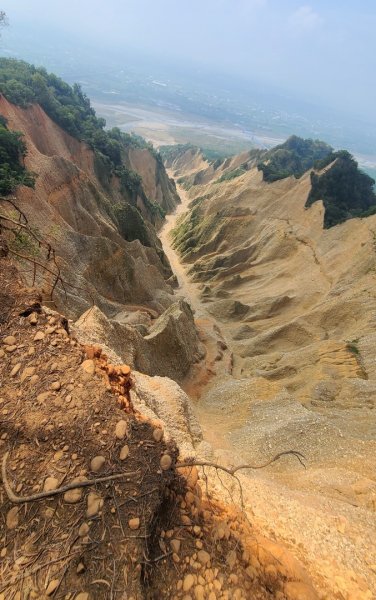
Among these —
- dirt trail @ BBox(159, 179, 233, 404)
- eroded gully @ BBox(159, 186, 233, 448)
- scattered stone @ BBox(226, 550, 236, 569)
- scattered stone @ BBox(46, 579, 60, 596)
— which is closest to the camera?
scattered stone @ BBox(46, 579, 60, 596)

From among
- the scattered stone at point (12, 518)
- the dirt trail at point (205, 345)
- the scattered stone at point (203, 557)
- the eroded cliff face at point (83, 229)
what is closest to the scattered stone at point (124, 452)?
the scattered stone at point (12, 518)

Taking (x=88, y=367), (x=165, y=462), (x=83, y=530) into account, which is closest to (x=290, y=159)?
(x=88, y=367)

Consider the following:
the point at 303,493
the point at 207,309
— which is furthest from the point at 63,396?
the point at 207,309

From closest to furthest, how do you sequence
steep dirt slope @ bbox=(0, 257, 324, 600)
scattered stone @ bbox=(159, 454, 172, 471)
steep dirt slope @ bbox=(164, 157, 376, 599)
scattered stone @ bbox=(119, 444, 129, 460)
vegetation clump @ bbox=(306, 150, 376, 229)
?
steep dirt slope @ bbox=(0, 257, 324, 600) → scattered stone @ bbox=(119, 444, 129, 460) → scattered stone @ bbox=(159, 454, 172, 471) → steep dirt slope @ bbox=(164, 157, 376, 599) → vegetation clump @ bbox=(306, 150, 376, 229)

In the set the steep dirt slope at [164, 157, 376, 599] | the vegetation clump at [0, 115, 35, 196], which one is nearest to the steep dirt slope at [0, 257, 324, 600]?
the steep dirt slope at [164, 157, 376, 599]

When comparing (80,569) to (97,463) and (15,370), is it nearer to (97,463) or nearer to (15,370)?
(97,463)

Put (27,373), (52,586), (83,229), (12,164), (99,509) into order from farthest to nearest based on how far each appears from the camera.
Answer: (83,229) < (12,164) < (27,373) < (99,509) < (52,586)

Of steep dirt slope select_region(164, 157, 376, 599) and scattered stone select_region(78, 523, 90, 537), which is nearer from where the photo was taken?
scattered stone select_region(78, 523, 90, 537)

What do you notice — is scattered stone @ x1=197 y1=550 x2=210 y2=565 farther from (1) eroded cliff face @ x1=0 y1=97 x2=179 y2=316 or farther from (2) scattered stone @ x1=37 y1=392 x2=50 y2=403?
(1) eroded cliff face @ x1=0 y1=97 x2=179 y2=316
